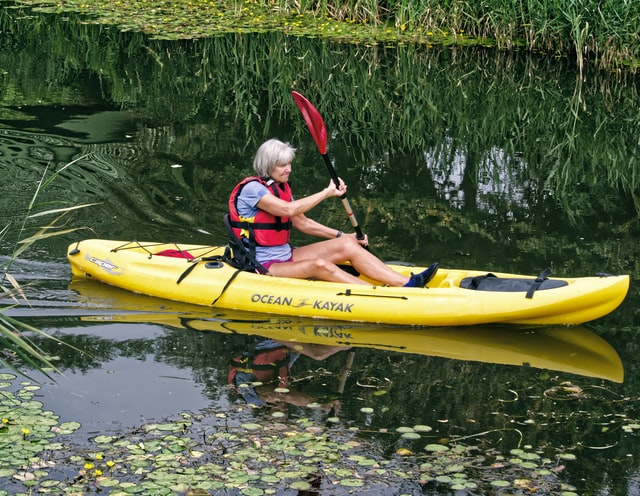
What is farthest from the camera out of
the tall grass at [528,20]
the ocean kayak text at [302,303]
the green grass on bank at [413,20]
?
the green grass on bank at [413,20]

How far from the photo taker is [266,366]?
5984mm

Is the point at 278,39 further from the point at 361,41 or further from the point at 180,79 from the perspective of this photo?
the point at 180,79

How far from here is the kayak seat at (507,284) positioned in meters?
6.49

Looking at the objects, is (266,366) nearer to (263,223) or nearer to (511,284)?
(263,223)

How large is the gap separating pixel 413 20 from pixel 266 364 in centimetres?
963

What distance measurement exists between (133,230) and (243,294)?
173 cm

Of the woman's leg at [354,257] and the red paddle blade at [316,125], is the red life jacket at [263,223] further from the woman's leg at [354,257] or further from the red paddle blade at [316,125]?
the red paddle blade at [316,125]

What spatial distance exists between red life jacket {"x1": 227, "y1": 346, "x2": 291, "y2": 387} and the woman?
2.23ft

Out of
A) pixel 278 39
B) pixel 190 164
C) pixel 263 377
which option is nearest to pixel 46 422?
pixel 263 377

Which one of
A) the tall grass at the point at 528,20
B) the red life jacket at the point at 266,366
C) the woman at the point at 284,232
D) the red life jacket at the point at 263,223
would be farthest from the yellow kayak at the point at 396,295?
the tall grass at the point at 528,20

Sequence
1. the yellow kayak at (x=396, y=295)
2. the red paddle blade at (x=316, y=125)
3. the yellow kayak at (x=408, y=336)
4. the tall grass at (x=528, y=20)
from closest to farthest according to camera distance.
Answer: the yellow kayak at (x=408, y=336), the yellow kayak at (x=396, y=295), the red paddle blade at (x=316, y=125), the tall grass at (x=528, y=20)

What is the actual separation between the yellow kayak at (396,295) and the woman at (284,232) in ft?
0.35

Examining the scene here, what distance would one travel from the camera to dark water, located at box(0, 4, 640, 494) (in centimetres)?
553

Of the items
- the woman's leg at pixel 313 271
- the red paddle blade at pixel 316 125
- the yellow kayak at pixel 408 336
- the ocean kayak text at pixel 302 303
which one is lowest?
the yellow kayak at pixel 408 336
